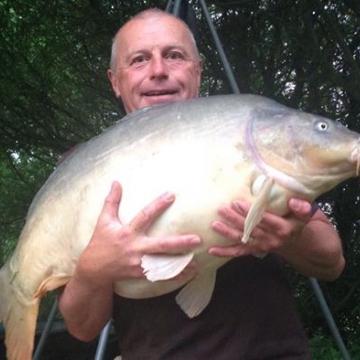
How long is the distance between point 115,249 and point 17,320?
451 millimetres

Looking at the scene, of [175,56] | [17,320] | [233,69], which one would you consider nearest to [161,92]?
[175,56]

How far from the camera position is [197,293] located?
1669 mm

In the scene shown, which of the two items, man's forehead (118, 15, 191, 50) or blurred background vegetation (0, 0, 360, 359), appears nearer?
man's forehead (118, 15, 191, 50)

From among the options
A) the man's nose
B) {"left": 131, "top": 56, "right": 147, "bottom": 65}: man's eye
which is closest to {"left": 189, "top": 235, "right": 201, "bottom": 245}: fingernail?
the man's nose

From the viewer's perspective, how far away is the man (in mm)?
1544

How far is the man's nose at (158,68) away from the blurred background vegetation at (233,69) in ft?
5.08

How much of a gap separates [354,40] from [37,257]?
122 inches

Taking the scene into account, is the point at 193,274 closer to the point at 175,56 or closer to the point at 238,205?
the point at 238,205

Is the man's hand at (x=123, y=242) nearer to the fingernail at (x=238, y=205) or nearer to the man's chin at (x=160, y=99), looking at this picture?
the fingernail at (x=238, y=205)

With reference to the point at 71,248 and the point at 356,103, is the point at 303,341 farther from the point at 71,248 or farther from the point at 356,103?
the point at 356,103

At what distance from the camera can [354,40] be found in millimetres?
4273

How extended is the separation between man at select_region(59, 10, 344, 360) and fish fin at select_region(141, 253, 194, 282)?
0.08 feet

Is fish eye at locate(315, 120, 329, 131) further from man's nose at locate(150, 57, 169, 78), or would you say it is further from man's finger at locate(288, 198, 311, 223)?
man's nose at locate(150, 57, 169, 78)

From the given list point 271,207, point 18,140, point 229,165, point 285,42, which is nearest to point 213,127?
point 229,165
